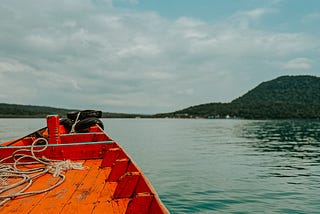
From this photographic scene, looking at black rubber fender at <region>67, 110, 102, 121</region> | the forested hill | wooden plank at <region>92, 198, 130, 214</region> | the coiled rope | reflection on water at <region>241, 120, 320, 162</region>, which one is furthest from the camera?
the forested hill

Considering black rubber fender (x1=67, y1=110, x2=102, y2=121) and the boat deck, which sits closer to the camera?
the boat deck

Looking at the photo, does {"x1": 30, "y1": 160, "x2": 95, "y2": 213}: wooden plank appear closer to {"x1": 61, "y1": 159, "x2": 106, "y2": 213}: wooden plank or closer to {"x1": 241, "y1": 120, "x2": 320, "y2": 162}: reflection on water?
{"x1": 61, "y1": 159, "x2": 106, "y2": 213}: wooden plank

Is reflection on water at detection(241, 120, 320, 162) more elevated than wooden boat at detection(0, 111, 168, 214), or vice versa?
wooden boat at detection(0, 111, 168, 214)

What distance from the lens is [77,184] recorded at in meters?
3.84

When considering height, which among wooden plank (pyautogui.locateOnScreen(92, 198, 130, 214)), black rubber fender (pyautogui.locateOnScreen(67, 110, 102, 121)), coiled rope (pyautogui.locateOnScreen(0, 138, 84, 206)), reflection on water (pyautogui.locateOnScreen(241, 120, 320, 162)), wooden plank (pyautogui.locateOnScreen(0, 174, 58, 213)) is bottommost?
reflection on water (pyautogui.locateOnScreen(241, 120, 320, 162))

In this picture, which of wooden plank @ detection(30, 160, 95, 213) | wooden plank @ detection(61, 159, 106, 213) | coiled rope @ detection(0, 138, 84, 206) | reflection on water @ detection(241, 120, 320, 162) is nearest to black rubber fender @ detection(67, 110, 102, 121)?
coiled rope @ detection(0, 138, 84, 206)

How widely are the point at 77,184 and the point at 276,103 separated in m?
147

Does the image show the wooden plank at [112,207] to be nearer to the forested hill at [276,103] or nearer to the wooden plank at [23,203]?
the wooden plank at [23,203]

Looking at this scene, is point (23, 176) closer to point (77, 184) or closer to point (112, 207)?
point (77, 184)

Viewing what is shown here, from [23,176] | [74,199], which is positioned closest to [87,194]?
[74,199]

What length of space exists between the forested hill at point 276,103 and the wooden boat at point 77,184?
125m

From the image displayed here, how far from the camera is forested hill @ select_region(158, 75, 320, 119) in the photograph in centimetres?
12531

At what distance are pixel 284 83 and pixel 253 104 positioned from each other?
33.8 metres

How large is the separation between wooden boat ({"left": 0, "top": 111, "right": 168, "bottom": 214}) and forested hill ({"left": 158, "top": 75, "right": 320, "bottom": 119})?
125302 millimetres
